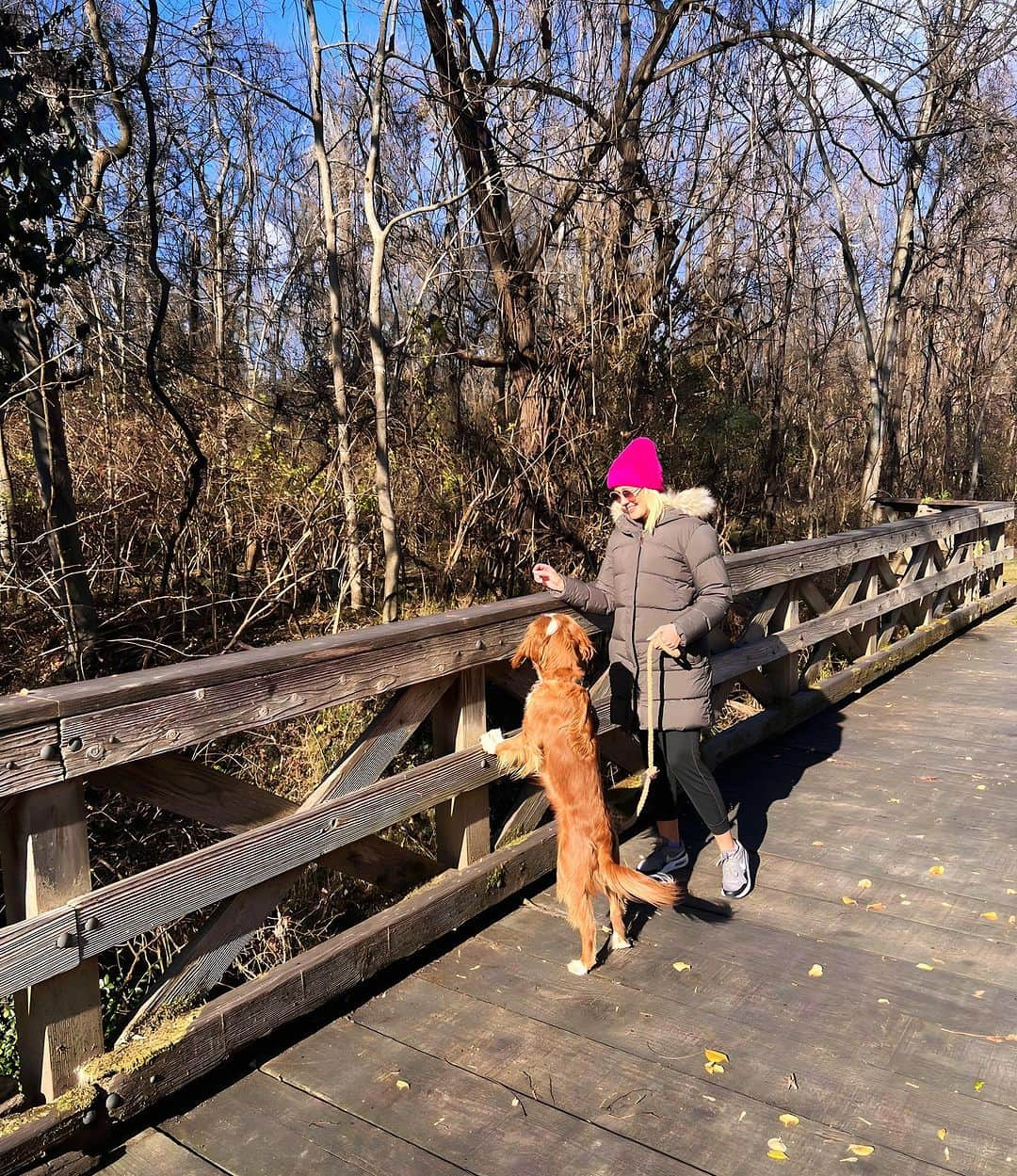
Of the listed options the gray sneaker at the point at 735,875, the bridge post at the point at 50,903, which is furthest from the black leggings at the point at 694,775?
the bridge post at the point at 50,903

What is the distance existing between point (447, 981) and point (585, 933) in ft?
1.74

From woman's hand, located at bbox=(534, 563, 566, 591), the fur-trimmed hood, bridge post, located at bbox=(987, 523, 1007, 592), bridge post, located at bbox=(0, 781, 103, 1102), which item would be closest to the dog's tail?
woman's hand, located at bbox=(534, 563, 566, 591)

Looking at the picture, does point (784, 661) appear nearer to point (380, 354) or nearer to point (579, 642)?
point (579, 642)

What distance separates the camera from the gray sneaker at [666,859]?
4344 millimetres

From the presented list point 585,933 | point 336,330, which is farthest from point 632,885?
point 336,330

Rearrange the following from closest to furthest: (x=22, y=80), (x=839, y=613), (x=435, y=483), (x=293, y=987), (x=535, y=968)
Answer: (x=293, y=987) < (x=535, y=968) < (x=22, y=80) < (x=435, y=483) < (x=839, y=613)

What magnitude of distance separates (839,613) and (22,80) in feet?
19.5

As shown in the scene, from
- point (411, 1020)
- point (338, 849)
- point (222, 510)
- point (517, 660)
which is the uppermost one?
point (222, 510)

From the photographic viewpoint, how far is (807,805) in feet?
17.4

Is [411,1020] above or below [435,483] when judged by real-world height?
below

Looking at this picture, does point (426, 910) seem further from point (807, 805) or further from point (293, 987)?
point (807, 805)

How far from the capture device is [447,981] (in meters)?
3.50

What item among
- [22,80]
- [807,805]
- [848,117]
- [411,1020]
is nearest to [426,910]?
[411,1020]

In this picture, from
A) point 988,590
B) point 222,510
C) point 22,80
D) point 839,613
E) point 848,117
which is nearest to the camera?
point 22,80
